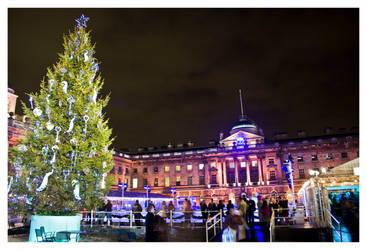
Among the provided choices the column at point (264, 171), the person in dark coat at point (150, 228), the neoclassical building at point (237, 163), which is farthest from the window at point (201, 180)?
the person in dark coat at point (150, 228)

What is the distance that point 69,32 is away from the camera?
1534cm

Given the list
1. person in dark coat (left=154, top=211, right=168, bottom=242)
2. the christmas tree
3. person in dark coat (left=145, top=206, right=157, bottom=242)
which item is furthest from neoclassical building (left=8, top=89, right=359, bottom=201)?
person in dark coat (left=145, top=206, right=157, bottom=242)

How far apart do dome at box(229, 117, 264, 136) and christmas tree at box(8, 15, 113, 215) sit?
58.9 m

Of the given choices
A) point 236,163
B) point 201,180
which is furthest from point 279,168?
point 201,180

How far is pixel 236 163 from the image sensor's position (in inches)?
2670

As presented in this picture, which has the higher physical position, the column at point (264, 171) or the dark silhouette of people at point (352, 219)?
the column at point (264, 171)

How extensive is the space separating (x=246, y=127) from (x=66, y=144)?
62108 millimetres

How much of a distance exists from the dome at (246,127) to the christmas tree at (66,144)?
193 ft

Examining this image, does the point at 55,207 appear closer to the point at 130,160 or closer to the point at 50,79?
A: the point at 50,79

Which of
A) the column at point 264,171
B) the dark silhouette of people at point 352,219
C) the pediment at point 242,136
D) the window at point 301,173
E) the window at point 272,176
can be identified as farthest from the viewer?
the pediment at point 242,136

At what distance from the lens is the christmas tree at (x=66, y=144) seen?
43.4 feet

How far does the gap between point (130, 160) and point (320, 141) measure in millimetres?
44781

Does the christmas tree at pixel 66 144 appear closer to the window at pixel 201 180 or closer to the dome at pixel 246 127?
the window at pixel 201 180

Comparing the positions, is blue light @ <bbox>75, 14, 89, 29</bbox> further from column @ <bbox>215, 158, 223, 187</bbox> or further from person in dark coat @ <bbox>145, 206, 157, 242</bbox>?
column @ <bbox>215, 158, 223, 187</bbox>
